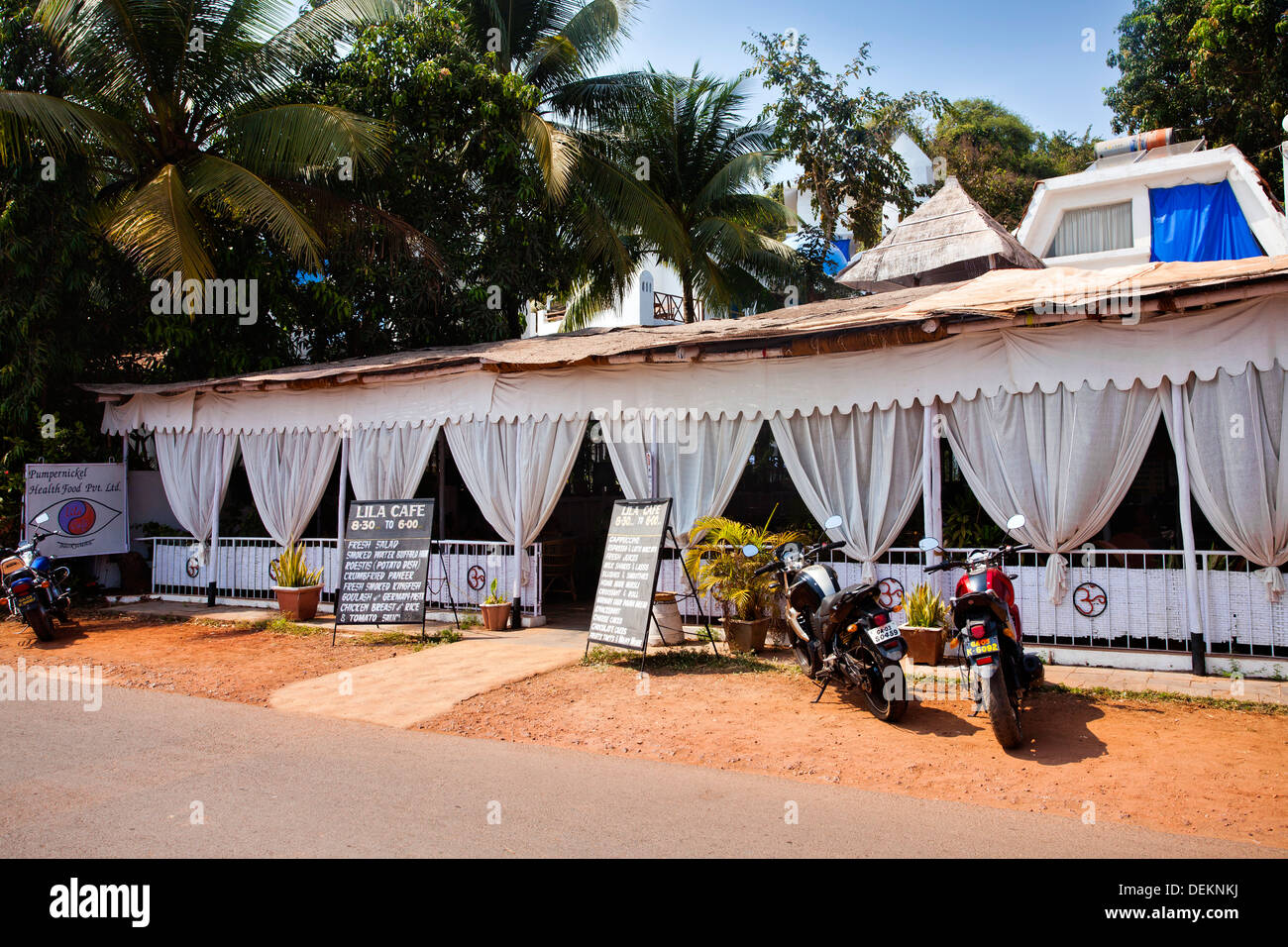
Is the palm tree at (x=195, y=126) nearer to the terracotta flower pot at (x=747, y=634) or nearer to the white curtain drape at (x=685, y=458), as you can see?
the white curtain drape at (x=685, y=458)

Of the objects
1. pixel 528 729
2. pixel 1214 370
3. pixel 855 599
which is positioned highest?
pixel 1214 370

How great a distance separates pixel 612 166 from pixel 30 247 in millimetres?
9480

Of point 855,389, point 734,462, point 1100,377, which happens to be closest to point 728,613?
point 734,462

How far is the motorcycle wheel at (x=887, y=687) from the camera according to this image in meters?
6.32

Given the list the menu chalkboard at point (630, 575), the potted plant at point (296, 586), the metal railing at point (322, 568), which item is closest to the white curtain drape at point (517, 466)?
the metal railing at point (322, 568)

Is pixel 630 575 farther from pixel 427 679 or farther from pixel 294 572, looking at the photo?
pixel 294 572

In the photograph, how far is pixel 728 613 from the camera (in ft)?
29.6

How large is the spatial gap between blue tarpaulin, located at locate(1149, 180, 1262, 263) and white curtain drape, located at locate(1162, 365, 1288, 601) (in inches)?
456

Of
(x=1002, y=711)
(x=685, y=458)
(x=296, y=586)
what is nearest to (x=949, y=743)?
(x=1002, y=711)

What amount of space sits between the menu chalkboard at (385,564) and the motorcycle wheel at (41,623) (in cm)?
344

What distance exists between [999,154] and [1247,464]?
25.2 metres

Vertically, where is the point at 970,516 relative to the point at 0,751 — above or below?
above

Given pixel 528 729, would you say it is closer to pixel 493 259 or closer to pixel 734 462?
pixel 734 462

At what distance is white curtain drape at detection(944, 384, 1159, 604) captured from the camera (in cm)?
776
